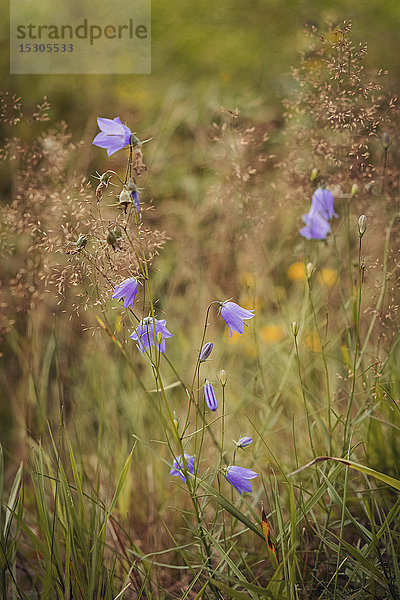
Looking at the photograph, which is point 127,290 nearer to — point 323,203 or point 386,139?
point 323,203

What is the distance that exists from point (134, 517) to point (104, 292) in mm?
740

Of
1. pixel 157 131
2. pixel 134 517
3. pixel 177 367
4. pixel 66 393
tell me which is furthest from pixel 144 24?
pixel 134 517

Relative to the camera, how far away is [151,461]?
147 cm

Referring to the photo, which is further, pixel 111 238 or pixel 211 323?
pixel 211 323

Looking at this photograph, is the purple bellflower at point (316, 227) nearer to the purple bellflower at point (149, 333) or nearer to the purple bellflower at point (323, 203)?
the purple bellflower at point (323, 203)

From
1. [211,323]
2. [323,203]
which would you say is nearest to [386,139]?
[323,203]

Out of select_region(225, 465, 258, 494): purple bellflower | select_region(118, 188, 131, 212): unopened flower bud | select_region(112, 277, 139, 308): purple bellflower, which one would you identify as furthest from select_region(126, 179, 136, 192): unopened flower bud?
select_region(225, 465, 258, 494): purple bellflower

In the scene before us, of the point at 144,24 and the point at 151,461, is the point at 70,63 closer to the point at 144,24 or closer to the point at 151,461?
Answer: the point at 144,24

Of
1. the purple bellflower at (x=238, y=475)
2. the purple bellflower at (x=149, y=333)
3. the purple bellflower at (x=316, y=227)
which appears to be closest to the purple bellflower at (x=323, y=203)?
the purple bellflower at (x=316, y=227)

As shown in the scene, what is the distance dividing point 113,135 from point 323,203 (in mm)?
520

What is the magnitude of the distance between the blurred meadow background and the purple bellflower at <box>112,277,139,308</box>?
0.11 ft

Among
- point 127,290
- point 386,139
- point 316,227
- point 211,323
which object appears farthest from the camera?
point 211,323

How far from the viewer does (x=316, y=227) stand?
1288mm

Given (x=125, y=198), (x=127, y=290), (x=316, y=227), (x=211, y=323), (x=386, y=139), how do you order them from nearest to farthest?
(x=125, y=198) < (x=127, y=290) < (x=386, y=139) < (x=316, y=227) < (x=211, y=323)
